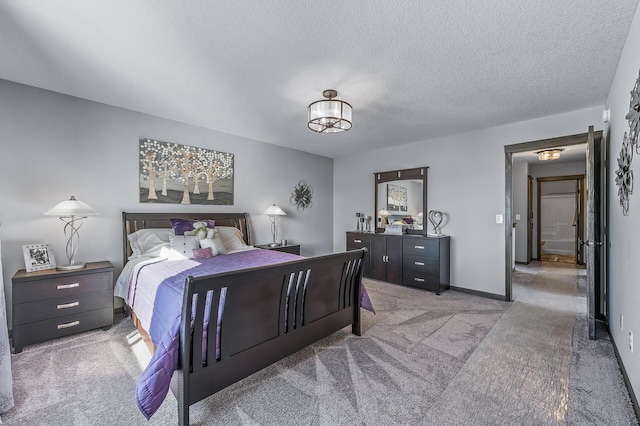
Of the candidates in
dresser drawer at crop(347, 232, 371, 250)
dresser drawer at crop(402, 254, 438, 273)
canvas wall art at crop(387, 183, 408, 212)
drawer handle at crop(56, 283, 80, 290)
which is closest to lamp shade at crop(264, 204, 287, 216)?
dresser drawer at crop(347, 232, 371, 250)

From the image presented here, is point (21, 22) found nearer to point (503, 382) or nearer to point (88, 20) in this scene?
point (88, 20)

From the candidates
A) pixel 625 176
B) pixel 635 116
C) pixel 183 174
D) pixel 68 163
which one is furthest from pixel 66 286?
pixel 625 176

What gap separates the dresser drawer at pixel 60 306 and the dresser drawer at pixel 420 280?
385 cm

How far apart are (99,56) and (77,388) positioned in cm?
248

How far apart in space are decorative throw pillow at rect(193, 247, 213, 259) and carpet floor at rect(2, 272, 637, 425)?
93cm

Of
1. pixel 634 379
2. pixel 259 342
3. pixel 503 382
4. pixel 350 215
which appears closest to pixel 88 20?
pixel 259 342

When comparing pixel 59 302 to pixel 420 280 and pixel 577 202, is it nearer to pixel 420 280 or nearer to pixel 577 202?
pixel 420 280

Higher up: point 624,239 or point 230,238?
point 624,239

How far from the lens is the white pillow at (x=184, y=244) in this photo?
3.16 meters

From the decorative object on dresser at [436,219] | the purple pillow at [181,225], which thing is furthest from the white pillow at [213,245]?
the decorative object on dresser at [436,219]

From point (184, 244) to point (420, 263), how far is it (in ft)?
10.8

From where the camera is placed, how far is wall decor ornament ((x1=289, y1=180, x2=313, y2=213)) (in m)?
5.34

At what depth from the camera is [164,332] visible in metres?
1.79

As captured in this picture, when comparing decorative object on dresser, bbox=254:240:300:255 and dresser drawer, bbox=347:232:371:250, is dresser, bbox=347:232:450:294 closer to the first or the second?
dresser drawer, bbox=347:232:371:250
